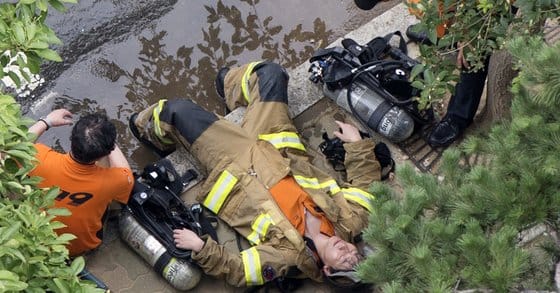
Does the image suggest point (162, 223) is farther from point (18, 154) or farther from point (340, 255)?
point (18, 154)

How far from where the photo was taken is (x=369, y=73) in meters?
4.69

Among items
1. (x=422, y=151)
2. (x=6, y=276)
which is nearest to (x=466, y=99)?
(x=422, y=151)

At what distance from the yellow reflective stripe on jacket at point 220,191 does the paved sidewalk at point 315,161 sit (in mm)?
165

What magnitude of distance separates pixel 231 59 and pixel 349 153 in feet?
4.42

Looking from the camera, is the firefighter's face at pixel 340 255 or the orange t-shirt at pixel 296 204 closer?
the firefighter's face at pixel 340 255

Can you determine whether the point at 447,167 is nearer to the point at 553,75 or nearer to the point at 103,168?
the point at 553,75

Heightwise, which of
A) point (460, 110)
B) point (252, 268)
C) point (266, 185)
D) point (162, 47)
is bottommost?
point (252, 268)

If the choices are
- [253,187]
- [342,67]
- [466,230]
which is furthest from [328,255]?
[466,230]

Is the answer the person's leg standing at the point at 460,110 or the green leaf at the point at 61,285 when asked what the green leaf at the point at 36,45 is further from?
the person's leg standing at the point at 460,110

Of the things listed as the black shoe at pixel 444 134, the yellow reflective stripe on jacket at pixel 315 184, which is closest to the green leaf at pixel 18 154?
the yellow reflective stripe on jacket at pixel 315 184

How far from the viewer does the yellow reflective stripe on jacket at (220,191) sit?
4.49m

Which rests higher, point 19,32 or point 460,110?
point 19,32

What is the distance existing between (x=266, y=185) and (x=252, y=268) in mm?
570

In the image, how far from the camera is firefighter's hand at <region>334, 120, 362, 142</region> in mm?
4695
